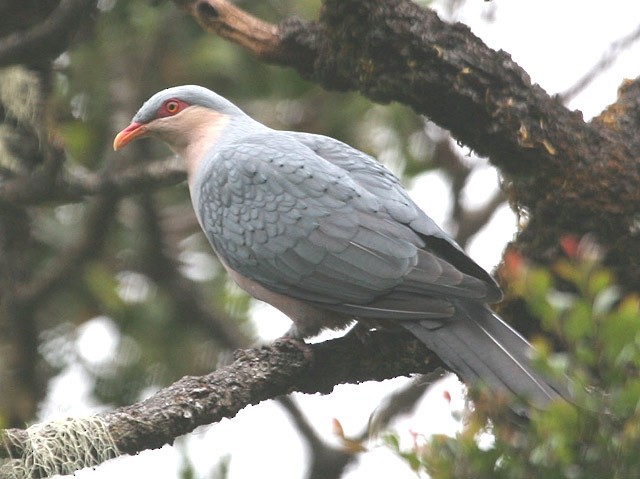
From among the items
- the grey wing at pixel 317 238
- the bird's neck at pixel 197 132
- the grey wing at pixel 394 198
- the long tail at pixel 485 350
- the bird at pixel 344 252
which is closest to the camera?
the long tail at pixel 485 350

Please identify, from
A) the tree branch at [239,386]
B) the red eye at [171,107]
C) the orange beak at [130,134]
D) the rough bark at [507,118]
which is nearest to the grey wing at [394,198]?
the rough bark at [507,118]

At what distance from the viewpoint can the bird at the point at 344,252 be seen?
4.47m

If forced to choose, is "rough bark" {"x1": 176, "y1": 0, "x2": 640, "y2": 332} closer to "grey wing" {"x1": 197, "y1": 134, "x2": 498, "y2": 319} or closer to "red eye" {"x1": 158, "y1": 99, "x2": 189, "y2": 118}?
"grey wing" {"x1": 197, "y1": 134, "x2": 498, "y2": 319}

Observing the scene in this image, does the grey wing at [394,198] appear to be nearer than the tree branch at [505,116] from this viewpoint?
No

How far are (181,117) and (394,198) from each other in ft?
5.02

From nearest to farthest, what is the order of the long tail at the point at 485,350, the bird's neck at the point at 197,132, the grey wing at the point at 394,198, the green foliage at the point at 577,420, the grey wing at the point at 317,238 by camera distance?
the green foliage at the point at 577,420, the long tail at the point at 485,350, the grey wing at the point at 317,238, the grey wing at the point at 394,198, the bird's neck at the point at 197,132

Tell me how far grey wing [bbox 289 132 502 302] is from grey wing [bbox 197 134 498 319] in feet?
0.17

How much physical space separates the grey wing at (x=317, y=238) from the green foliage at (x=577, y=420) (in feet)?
5.60

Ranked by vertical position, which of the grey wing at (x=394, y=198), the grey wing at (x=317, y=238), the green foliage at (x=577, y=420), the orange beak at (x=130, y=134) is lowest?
the orange beak at (x=130, y=134)

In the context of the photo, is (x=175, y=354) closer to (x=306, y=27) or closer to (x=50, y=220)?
(x=50, y=220)

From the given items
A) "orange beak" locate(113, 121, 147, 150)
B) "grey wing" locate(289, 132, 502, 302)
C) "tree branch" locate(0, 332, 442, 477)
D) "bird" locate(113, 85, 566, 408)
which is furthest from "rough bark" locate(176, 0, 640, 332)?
"orange beak" locate(113, 121, 147, 150)

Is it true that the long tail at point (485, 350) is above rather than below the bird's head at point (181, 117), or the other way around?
above

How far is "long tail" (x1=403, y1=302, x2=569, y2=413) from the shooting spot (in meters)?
4.11

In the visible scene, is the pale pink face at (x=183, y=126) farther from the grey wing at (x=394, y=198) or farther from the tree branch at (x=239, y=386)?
the tree branch at (x=239, y=386)
